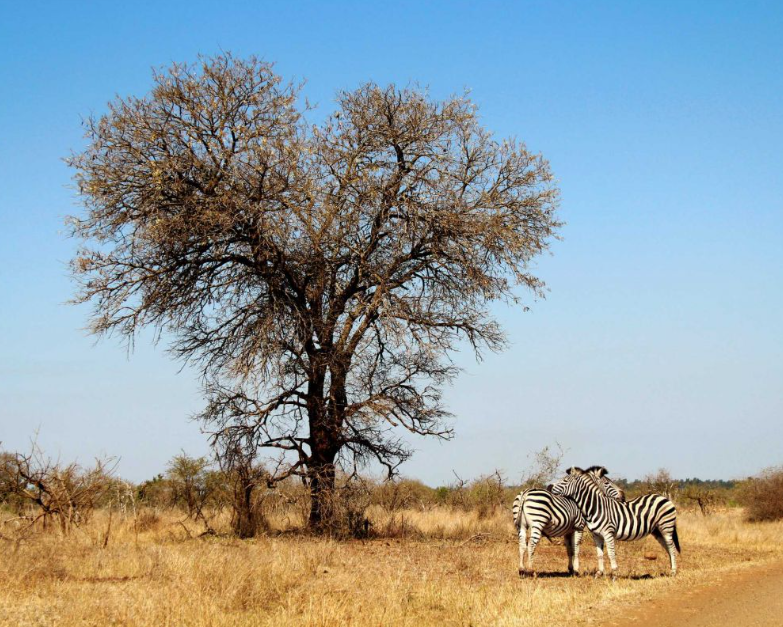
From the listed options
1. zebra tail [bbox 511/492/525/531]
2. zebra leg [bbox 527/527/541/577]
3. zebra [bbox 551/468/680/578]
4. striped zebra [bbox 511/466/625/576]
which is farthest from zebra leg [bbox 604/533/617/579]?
zebra tail [bbox 511/492/525/531]

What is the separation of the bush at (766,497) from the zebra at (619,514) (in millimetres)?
18086

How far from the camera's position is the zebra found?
15227 mm

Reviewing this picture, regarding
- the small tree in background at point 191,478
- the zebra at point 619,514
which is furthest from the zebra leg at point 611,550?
the small tree in background at point 191,478

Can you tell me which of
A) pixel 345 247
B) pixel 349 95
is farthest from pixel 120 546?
pixel 349 95

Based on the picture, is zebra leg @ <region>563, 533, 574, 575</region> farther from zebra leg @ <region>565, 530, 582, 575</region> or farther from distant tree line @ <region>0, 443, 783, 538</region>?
distant tree line @ <region>0, 443, 783, 538</region>

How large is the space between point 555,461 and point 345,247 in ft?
35.2

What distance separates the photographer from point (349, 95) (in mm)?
21500

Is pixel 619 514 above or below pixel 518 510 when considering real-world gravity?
below

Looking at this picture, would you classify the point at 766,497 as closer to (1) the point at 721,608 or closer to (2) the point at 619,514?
(2) the point at 619,514

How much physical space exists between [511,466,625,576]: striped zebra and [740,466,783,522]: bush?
1953cm

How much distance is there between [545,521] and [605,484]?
1996 millimetres

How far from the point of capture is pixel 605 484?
16062 mm

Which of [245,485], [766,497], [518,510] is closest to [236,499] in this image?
[245,485]

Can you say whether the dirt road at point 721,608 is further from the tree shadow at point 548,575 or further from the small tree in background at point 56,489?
the small tree in background at point 56,489
